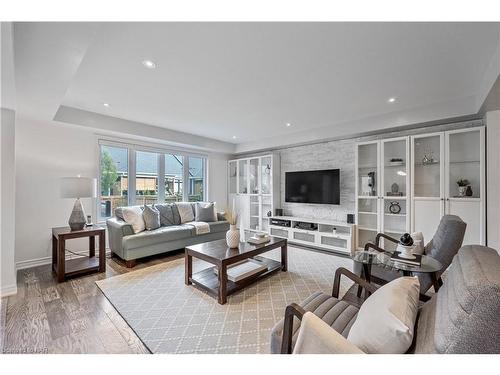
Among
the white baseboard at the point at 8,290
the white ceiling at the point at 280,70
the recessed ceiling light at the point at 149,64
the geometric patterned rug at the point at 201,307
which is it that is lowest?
the geometric patterned rug at the point at 201,307

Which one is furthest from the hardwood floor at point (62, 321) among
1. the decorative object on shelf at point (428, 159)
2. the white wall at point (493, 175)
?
the decorative object on shelf at point (428, 159)

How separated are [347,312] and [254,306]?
1.06m

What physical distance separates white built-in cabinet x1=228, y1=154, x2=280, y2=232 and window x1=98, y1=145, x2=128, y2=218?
2.55 metres

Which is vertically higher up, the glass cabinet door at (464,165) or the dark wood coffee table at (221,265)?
the glass cabinet door at (464,165)

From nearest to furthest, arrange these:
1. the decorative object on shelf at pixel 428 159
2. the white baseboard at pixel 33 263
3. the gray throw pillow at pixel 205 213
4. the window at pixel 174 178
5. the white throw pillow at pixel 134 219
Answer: the white baseboard at pixel 33 263 < the decorative object on shelf at pixel 428 159 < the white throw pillow at pixel 134 219 < the gray throw pillow at pixel 205 213 < the window at pixel 174 178

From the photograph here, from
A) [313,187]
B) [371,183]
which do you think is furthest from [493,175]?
[313,187]

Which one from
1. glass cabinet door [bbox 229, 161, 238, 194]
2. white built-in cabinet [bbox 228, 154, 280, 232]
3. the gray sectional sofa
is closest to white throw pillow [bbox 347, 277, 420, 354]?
the gray sectional sofa

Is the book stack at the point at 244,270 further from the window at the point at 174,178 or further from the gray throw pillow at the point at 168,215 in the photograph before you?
the window at the point at 174,178

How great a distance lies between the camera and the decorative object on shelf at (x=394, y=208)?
3748 mm

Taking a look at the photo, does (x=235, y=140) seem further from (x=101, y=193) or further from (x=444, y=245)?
(x=444, y=245)

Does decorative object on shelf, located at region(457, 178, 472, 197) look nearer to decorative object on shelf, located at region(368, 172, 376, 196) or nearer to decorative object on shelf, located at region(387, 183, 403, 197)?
decorative object on shelf, located at region(387, 183, 403, 197)

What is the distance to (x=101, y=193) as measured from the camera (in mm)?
4102

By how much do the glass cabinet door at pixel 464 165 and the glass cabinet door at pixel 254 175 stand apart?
3578mm
